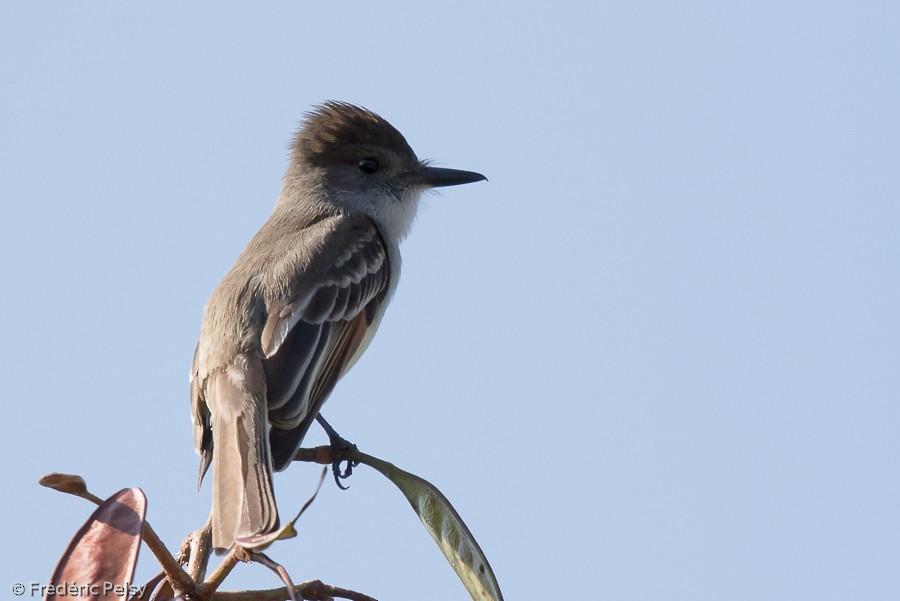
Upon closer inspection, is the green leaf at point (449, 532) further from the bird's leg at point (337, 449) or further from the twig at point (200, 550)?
the bird's leg at point (337, 449)

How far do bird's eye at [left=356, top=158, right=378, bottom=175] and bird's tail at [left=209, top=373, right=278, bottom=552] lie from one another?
98.5 inches

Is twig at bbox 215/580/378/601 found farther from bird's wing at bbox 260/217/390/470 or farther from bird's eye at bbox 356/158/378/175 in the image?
bird's eye at bbox 356/158/378/175

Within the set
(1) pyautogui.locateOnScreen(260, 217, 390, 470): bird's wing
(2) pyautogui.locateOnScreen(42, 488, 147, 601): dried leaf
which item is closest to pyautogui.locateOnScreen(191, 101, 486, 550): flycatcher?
(1) pyautogui.locateOnScreen(260, 217, 390, 470): bird's wing

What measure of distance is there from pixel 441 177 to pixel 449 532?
414cm

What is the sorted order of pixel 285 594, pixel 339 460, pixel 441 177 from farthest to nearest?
pixel 441 177, pixel 339 460, pixel 285 594

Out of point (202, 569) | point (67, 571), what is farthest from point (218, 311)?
point (67, 571)

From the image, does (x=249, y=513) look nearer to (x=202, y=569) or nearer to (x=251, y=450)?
(x=202, y=569)

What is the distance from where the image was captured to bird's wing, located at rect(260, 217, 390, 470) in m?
5.25

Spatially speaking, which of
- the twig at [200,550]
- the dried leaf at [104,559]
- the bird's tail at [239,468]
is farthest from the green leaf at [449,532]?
the dried leaf at [104,559]

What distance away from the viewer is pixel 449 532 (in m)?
3.67

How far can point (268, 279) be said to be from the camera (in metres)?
6.01

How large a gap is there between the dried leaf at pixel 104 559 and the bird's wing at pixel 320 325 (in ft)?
5.99

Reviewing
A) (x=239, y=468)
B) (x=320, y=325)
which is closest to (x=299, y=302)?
(x=320, y=325)

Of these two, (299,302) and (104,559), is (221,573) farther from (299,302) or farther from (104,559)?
(299,302)
